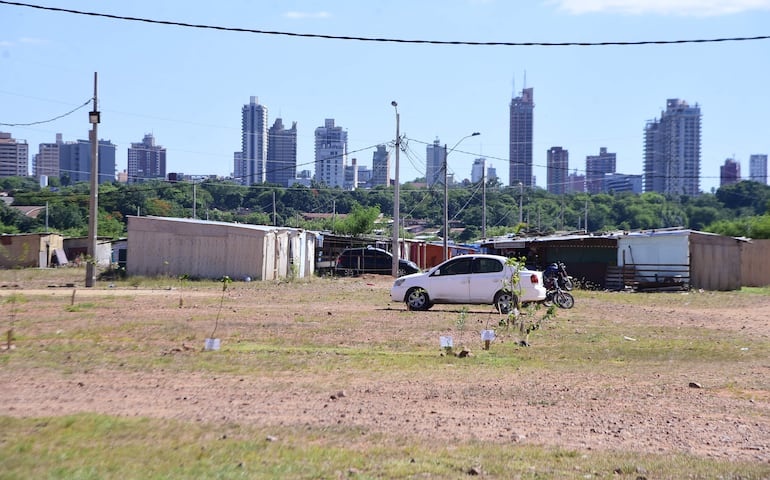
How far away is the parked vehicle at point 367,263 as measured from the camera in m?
46.4

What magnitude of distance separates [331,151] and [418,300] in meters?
134

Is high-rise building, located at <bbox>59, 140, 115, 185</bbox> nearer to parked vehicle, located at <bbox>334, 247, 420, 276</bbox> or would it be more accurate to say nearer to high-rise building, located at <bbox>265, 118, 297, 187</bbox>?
high-rise building, located at <bbox>265, 118, 297, 187</bbox>

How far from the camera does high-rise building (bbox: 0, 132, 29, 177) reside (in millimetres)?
152125

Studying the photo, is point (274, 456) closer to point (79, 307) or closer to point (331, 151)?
point (79, 307)

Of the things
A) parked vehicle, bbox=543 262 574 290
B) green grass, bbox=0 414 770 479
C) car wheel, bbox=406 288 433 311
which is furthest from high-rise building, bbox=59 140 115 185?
green grass, bbox=0 414 770 479

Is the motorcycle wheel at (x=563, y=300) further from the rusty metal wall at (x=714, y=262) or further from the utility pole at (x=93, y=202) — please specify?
the utility pole at (x=93, y=202)

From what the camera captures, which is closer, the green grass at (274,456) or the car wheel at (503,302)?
the green grass at (274,456)

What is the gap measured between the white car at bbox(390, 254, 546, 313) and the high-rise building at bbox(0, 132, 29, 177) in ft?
471

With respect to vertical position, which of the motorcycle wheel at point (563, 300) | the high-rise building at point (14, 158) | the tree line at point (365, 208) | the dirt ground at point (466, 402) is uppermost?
the high-rise building at point (14, 158)

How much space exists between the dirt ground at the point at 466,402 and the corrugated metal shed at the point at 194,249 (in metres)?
23.8

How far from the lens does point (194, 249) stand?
38.2m

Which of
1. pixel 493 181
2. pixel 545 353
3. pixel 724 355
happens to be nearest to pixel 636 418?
pixel 545 353

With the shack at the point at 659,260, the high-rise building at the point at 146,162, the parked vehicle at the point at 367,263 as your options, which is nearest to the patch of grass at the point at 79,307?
the parked vehicle at the point at 367,263

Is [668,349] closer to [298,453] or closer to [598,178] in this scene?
[298,453]
